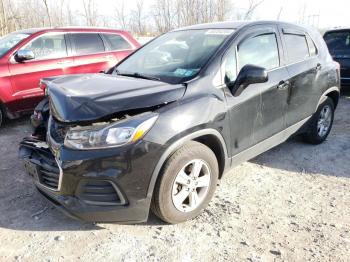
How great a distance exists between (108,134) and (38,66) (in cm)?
414

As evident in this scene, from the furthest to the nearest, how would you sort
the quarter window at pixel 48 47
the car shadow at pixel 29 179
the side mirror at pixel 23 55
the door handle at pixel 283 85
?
the quarter window at pixel 48 47, the side mirror at pixel 23 55, the door handle at pixel 283 85, the car shadow at pixel 29 179

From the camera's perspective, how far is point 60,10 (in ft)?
68.6

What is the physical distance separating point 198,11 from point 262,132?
14.9m

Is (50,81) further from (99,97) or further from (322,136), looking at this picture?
(322,136)

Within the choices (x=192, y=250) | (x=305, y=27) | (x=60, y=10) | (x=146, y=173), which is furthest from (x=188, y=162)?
(x=60, y=10)

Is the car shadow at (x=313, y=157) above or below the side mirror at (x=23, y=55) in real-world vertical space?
below

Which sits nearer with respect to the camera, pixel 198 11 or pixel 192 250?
pixel 192 250

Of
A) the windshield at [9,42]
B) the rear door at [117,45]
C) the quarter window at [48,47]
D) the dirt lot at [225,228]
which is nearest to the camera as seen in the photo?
the dirt lot at [225,228]

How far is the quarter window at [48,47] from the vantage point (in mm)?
6281

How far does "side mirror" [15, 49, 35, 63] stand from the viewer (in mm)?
5891

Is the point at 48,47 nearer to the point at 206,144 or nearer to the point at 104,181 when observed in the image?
the point at 206,144

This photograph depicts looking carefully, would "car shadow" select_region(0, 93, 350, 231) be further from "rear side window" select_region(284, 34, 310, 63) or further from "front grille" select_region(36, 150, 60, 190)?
"rear side window" select_region(284, 34, 310, 63)

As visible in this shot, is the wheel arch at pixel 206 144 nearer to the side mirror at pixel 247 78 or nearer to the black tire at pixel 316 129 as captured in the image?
the side mirror at pixel 247 78

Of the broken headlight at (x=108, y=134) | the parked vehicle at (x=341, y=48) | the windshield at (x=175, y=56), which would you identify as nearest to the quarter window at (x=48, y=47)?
the windshield at (x=175, y=56)
